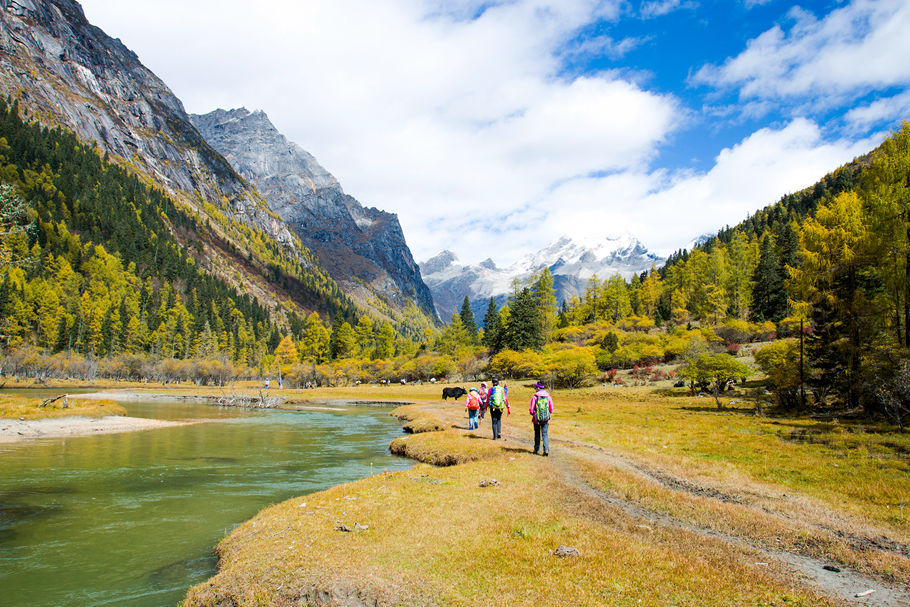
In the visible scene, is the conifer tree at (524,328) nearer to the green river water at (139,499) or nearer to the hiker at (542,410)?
the green river water at (139,499)

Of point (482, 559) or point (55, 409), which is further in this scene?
point (55, 409)

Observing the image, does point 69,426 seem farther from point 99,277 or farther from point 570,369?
point 99,277

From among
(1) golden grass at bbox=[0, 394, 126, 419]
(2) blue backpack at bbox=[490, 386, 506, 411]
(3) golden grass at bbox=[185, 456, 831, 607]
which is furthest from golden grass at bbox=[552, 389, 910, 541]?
(1) golden grass at bbox=[0, 394, 126, 419]

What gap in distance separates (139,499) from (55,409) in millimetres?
33652

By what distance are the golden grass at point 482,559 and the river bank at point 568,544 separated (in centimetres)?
4

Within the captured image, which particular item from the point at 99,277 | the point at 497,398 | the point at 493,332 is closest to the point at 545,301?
the point at 493,332

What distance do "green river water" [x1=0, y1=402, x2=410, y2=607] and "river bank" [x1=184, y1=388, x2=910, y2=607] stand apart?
6.46ft

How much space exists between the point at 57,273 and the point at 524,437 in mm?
161086

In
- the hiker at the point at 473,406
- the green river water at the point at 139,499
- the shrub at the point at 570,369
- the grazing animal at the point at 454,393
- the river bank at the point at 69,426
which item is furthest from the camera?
the shrub at the point at 570,369

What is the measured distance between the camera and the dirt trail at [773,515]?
7277 millimetres

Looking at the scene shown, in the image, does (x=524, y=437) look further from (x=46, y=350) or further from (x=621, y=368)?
(x=46, y=350)

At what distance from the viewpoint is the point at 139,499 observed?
55.7 feet

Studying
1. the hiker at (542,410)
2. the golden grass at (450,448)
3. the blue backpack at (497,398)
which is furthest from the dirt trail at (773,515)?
the blue backpack at (497,398)

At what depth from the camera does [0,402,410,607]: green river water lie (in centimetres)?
1031
